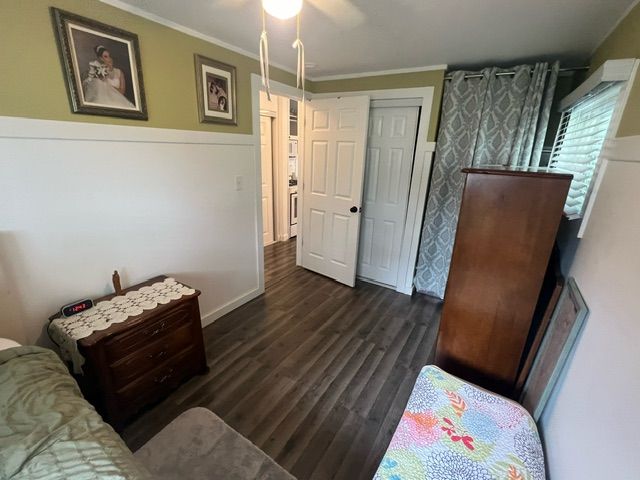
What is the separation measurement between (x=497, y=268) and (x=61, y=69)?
236 cm

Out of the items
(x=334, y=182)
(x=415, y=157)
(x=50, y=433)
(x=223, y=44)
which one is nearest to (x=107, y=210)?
(x=50, y=433)

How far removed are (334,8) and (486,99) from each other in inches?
61.1

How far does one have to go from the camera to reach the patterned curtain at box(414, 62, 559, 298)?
213cm

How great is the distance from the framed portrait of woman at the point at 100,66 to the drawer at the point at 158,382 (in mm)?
1487

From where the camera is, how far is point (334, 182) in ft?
9.98

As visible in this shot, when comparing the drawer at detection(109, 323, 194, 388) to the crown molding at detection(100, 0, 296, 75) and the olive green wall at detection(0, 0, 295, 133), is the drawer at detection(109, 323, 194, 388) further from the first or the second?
the crown molding at detection(100, 0, 296, 75)

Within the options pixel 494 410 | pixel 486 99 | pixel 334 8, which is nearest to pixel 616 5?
pixel 486 99

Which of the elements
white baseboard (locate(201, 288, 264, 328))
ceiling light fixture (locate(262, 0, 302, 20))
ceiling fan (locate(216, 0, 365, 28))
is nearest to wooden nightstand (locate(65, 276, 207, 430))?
white baseboard (locate(201, 288, 264, 328))

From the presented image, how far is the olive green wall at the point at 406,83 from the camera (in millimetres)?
2446

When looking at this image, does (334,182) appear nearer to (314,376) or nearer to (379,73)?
(379,73)

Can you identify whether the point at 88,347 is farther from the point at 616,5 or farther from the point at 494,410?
the point at 616,5

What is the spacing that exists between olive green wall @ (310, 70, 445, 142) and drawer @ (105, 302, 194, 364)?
2.52m

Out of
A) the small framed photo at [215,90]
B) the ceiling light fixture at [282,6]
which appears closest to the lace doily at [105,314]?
the small framed photo at [215,90]

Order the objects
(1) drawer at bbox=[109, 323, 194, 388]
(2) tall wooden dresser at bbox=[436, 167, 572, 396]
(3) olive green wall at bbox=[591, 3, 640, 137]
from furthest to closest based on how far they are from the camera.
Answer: (1) drawer at bbox=[109, 323, 194, 388]
(2) tall wooden dresser at bbox=[436, 167, 572, 396]
(3) olive green wall at bbox=[591, 3, 640, 137]
